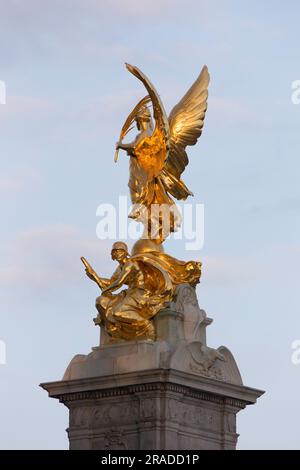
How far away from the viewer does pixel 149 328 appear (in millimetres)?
59156

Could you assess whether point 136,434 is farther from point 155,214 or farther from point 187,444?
point 155,214

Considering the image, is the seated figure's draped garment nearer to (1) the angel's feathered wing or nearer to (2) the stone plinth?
(2) the stone plinth

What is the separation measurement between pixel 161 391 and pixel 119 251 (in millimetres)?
3461

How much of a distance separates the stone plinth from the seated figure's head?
1445 millimetres

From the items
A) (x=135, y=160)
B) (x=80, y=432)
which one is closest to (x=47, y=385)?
(x=80, y=432)

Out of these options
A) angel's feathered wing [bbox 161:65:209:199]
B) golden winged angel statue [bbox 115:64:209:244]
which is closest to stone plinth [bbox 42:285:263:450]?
golden winged angel statue [bbox 115:64:209:244]

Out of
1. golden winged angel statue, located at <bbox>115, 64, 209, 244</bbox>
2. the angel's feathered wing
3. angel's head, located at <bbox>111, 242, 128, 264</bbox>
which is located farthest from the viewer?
the angel's feathered wing

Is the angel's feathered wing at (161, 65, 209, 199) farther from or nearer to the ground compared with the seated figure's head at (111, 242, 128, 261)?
farther from the ground

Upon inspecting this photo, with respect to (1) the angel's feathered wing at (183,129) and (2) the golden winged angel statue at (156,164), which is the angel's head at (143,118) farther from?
(1) the angel's feathered wing at (183,129)

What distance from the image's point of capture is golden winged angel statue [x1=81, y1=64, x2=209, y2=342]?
5928 cm

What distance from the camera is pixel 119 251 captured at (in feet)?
196

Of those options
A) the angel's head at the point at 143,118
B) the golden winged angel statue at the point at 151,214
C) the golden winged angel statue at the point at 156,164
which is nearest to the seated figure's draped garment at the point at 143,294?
the golden winged angel statue at the point at 151,214

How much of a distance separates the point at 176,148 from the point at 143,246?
2.42 meters
